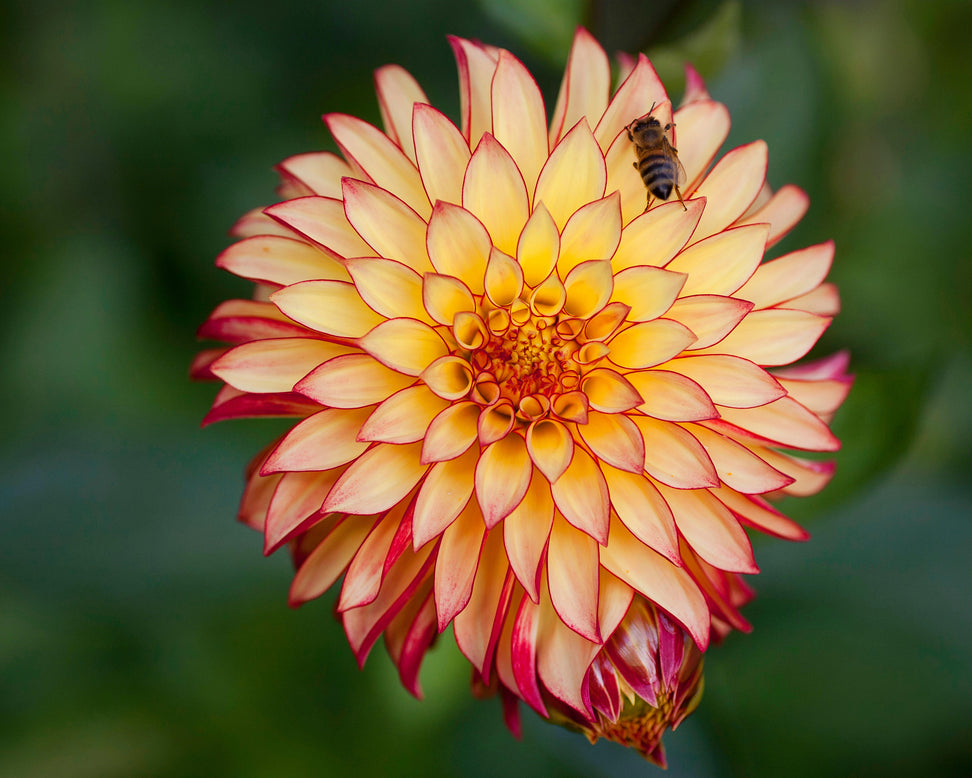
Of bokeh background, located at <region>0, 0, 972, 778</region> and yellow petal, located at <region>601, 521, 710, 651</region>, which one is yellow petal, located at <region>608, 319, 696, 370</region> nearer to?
yellow petal, located at <region>601, 521, 710, 651</region>

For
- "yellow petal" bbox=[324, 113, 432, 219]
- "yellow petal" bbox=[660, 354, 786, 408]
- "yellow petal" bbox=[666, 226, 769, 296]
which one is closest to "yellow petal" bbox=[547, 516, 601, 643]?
"yellow petal" bbox=[660, 354, 786, 408]

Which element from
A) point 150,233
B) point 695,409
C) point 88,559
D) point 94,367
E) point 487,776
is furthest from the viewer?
point 150,233

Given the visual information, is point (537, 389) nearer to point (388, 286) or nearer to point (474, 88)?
point (388, 286)

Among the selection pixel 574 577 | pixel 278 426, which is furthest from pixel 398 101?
pixel 278 426

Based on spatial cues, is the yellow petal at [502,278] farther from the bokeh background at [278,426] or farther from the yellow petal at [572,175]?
the bokeh background at [278,426]

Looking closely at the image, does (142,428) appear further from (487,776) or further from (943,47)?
(943,47)

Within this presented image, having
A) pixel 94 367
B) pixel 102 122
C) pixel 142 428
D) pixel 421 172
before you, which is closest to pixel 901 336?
pixel 421 172

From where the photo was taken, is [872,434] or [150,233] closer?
[872,434]
